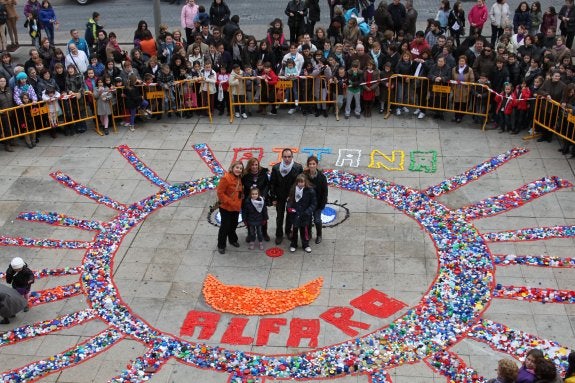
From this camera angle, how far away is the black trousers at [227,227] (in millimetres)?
14055

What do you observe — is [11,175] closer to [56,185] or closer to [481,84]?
[56,185]

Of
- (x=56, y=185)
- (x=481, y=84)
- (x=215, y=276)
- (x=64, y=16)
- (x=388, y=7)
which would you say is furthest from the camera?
(x=64, y=16)

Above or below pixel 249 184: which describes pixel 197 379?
below

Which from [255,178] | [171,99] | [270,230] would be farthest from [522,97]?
[171,99]

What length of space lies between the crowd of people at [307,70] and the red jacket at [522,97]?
0.07 feet

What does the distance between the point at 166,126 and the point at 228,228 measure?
6311 mm

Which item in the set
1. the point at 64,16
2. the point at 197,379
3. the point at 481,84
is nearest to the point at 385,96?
the point at 481,84

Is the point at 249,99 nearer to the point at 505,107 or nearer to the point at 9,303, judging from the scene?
the point at 505,107

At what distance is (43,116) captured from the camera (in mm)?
19047

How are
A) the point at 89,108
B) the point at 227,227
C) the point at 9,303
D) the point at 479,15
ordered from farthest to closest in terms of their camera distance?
the point at 479,15 < the point at 89,108 < the point at 227,227 < the point at 9,303

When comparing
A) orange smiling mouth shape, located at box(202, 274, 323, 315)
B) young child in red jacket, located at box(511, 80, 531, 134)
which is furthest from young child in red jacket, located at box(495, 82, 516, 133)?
orange smiling mouth shape, located at box(202, 274, 323, 315)

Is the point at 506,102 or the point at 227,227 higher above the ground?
the point at 506,102

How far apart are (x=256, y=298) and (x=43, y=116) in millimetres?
8646

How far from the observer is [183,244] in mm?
14750
